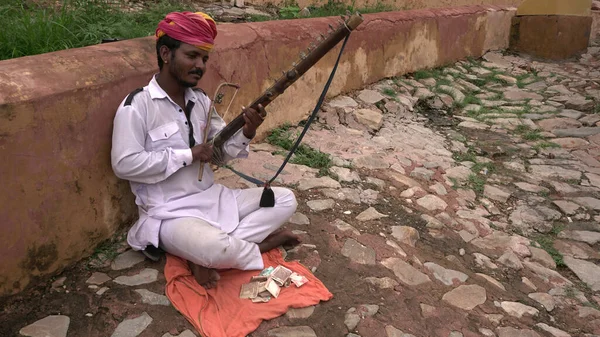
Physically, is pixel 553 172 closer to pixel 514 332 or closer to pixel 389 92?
pixel 389 92

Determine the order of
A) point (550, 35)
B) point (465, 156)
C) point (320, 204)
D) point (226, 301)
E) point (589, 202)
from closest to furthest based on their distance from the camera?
point (226, 301)
point (320, 204)
point (589, 202)
point (465, 156)
point (550, 35)

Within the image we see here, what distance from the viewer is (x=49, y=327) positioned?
2.11m

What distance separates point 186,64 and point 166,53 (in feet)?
0.39

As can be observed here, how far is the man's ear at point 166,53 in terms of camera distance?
245 cm

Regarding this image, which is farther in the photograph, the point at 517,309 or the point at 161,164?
the point at 517,309

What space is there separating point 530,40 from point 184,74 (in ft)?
24.7

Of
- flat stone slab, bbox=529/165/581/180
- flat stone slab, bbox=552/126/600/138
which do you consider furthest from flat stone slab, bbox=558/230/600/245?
flat stone slab, bbox=552/126/600/138

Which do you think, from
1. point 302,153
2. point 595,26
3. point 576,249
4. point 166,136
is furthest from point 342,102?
point 595,26

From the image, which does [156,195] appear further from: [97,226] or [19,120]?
[19,120]

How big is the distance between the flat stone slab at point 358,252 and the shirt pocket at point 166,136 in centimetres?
110

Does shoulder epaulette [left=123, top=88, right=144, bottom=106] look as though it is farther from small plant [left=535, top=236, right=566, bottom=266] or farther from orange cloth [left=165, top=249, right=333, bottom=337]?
small plant [left=535, top=236, right=566, bottom=266]

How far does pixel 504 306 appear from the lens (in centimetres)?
279

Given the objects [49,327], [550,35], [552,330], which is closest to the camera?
[49,327]

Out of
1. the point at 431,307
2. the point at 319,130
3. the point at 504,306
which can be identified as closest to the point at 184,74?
the point at 431,307
